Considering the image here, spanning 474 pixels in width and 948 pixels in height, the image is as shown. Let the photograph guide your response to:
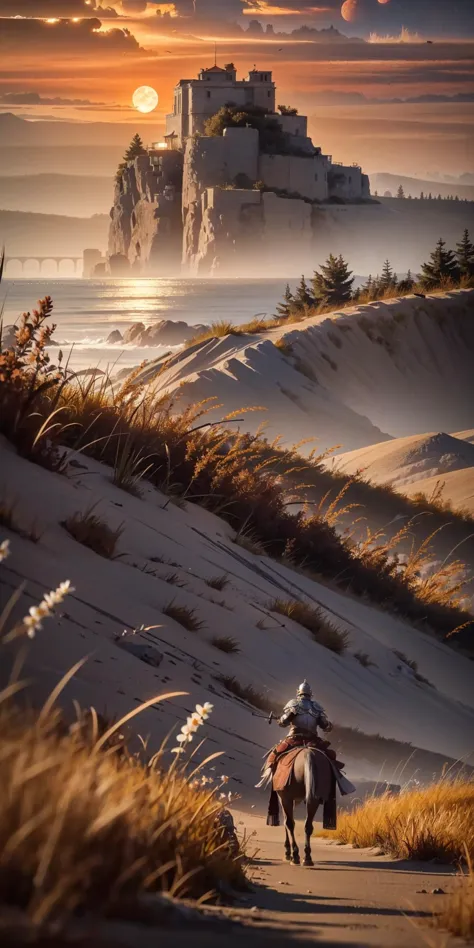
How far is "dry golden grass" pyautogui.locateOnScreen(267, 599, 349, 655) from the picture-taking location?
7441 millimetres

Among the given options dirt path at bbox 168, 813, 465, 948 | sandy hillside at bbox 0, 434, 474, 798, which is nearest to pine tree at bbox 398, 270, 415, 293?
sandy hillside at bbox 0, 434, 474, 798

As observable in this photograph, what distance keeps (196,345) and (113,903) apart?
17.7m

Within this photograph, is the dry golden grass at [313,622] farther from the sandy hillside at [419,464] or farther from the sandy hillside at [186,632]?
the sandy hillside at [419,464]

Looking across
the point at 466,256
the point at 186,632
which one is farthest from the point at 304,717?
the point at 466,256

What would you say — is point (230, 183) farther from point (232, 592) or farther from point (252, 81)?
point (232, 592)

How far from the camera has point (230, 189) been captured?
40844mm

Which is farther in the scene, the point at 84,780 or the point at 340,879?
the point at 340,879

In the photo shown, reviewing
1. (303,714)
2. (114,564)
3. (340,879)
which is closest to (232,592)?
(114,564)

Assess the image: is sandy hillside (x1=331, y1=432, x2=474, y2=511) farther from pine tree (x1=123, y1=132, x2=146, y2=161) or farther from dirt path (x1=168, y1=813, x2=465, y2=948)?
pine tree (x1=123, y1=132, x2=146, y2=161)

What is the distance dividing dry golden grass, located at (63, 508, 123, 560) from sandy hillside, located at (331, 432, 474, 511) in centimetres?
1057

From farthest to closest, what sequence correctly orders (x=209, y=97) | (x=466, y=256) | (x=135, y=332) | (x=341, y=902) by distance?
(x=209, y=97) < (x=466, y=256) < (x=135, y=332) < (x=341, y=902)

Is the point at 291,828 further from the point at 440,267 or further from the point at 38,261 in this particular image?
the point at 440,267

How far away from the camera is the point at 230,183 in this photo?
44.6m

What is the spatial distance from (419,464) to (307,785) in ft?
45.5
